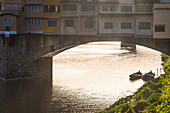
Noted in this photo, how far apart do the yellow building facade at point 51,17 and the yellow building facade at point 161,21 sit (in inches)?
692

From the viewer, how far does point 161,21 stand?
4628cm

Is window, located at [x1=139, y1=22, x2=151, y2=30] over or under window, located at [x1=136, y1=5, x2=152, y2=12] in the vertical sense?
under

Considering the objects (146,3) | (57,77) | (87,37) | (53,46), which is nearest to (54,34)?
(53,46)

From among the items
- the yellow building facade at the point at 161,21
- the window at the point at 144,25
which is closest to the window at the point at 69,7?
the window at the point at 144,25

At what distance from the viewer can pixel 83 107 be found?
120 ft

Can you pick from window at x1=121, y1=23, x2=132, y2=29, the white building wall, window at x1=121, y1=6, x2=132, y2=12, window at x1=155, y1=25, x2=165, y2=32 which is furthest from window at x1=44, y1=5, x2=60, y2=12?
window at x1=155, y1=25, x2=165, y2=32

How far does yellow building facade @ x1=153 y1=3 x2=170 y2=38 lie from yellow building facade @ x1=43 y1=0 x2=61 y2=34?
17.6 metres

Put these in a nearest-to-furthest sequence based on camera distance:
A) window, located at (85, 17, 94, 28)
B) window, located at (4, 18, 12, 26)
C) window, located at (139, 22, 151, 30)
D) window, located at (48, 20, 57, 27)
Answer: window, located at (139, 22, 151, 30) < window, located at (85, 17, 94, 28) < window, located at (48, 20, 57, 27) < window, located at (4, 18, 12, 26)

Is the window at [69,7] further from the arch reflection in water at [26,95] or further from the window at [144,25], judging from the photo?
the arch reflection in water at [26,95]

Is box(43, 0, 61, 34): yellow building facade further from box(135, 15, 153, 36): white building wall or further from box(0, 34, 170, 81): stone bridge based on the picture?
box(135, 15, 153, 36): white building wall

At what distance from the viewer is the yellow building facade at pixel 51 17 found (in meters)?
50.4

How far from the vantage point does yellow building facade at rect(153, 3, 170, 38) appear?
45.8 m

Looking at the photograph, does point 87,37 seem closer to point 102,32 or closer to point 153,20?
point 102,32

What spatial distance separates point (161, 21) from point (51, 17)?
788 inches
